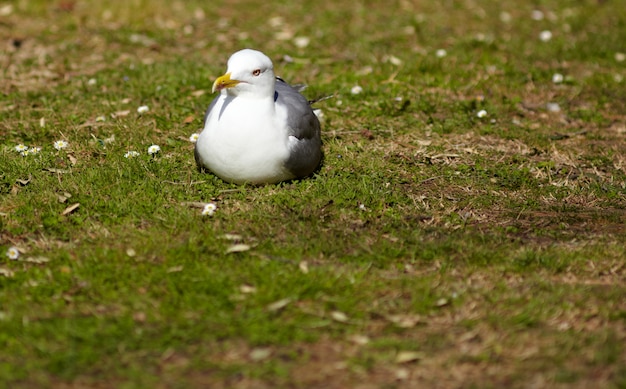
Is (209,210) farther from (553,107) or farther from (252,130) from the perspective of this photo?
(553,107)

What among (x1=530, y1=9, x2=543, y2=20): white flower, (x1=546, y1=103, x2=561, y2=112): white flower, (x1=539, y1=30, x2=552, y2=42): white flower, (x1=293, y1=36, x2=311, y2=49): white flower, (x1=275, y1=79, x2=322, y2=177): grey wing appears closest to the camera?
(x1=275, y1=79, x2=322, y2=177): grey wing

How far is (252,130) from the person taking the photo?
4957mm

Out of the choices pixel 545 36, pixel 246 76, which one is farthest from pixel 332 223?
pixel 545 36

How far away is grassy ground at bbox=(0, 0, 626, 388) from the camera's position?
→ 12.1ft

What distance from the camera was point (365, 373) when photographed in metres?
3.58

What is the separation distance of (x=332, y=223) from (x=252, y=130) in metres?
0.79

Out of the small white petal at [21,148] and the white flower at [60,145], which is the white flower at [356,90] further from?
the small white petal at [21,148]

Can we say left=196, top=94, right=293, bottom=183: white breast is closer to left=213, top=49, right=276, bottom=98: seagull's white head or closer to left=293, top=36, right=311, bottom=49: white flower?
left=213, top=49, right=276, bottom=98: seagull's white head

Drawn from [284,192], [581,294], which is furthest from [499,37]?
[581,294]

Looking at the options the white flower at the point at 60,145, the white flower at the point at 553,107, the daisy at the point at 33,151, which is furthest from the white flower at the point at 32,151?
the white flower at the point at 553,107

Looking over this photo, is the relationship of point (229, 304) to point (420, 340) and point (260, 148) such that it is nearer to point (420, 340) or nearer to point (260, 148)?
point (420, 340)

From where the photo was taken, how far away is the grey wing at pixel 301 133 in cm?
521

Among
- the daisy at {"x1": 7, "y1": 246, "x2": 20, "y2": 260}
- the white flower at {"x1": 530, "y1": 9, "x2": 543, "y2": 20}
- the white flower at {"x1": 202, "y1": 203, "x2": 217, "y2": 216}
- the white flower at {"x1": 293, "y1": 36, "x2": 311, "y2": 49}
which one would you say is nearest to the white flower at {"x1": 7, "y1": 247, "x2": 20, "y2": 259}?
the daisy at {"x1": 7, "y1": 246, "x2": 20, "y2": 260}

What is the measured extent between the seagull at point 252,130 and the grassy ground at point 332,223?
0.62 feet
